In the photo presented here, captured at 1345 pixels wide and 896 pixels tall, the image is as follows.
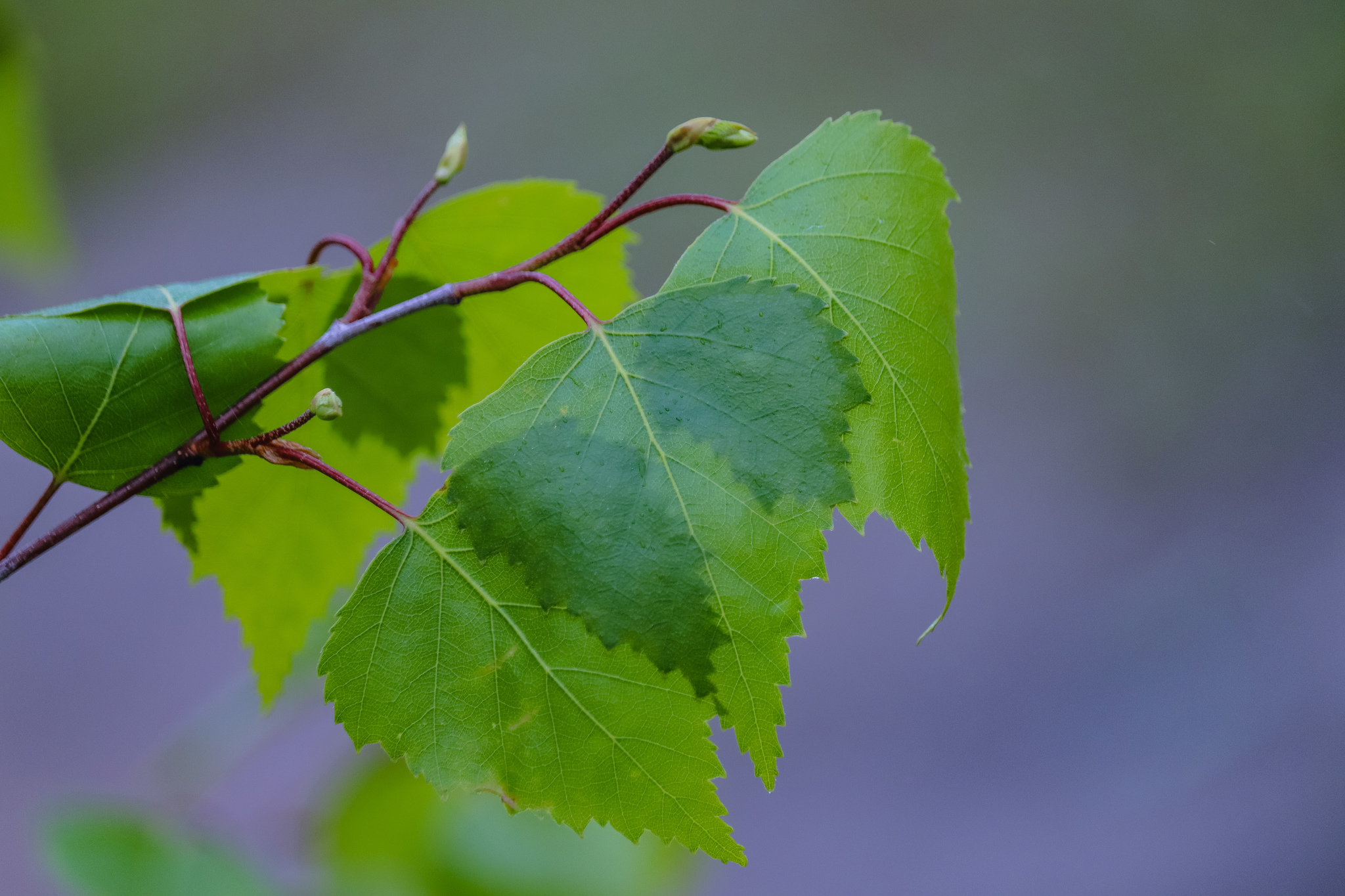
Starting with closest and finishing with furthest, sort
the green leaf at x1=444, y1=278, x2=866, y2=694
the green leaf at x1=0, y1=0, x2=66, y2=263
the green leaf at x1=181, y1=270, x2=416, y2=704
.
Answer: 1. the green leaf at x1=444, y1=278, x2=866, y2=694
2. the green leaf at x1=181, y1=270, x2=416, y2=704
3. the green leaf at x1=0, y1=0, x2=66, y2=263

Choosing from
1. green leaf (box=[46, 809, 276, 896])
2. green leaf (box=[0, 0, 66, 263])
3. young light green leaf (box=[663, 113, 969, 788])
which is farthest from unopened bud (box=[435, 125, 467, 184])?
green leaf (box=[46, 809, 276, 896])

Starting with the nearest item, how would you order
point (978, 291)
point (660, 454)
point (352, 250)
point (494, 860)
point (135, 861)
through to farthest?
point (660, 454) → point (352, 250) → point (135, 861) → point (494, 860) → point (978, 291)

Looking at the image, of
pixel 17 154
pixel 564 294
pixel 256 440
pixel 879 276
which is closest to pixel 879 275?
pixel 879 276

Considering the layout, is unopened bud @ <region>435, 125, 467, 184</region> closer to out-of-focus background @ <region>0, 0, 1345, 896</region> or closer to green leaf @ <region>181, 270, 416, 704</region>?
green leaf @ <region>181, 270, 416, 704</region>

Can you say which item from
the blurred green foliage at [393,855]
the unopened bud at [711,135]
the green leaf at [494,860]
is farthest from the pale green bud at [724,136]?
the green leaf at [494,860]

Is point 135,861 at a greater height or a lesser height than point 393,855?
lesser

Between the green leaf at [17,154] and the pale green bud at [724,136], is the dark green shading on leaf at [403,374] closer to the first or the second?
the pale green bud at [724,136]

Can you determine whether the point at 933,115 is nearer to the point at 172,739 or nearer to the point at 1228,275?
the point at 1228,275

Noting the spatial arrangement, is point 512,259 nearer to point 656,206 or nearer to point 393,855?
point 656,206
